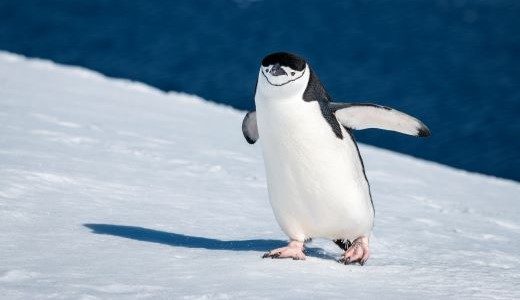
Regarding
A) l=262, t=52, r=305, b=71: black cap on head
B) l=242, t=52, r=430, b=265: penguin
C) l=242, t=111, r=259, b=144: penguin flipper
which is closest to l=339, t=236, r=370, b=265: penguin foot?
l=242, t=52, r=430, b=265: penguin

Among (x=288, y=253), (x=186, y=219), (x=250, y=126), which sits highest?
(x=250, y=126)

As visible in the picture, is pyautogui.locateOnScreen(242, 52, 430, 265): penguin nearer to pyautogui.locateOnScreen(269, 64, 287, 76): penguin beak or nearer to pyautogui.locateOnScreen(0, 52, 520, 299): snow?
pyautogui.locateOnScreen(269, 64, 287, 76): penguin beak

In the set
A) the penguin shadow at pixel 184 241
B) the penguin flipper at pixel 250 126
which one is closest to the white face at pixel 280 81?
the penguin flipper at pixel 250 126

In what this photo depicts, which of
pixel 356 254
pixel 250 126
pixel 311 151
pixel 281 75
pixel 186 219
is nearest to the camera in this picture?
pixel 281 75

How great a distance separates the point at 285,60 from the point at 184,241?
0.82 meters

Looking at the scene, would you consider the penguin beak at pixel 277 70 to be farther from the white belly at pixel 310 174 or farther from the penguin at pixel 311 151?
the white belly at pixel 310 174

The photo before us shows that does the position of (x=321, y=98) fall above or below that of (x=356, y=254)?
above

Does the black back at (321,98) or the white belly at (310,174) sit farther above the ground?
the black back at (321,98)

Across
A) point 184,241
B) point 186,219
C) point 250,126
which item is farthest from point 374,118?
point 186,219

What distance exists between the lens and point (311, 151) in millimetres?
3008

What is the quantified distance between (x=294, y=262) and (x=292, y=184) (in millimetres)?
263

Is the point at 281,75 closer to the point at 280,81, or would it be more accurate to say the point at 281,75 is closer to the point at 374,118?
the point at 280,81

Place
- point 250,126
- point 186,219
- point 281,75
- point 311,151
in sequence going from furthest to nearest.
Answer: point 186,219
point 250,126
point 311,151
point 281,75

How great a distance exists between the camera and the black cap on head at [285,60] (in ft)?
9.46
